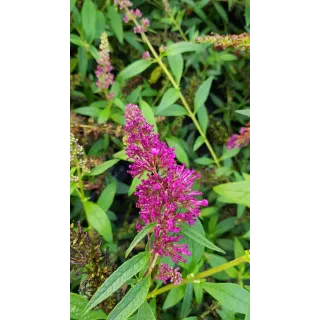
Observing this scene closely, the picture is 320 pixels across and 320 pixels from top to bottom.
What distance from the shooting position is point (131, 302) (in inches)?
22.6

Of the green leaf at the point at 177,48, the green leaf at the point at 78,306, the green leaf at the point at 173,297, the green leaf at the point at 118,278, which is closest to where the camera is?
the green leaf at the point at 118,278

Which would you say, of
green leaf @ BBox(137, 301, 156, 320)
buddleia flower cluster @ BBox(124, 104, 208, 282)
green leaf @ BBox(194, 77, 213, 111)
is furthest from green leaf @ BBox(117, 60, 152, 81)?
green leaf @ BBox(137, 301, 156, 320)

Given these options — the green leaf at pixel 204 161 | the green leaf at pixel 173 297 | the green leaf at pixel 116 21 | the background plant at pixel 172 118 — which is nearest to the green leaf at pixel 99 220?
the background plant at pixel 172 118

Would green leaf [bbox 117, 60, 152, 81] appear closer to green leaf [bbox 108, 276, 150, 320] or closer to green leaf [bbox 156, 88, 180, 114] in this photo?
green leaf [bbox 156, 88, 180, 114]

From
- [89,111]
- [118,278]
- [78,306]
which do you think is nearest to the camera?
[118,278]

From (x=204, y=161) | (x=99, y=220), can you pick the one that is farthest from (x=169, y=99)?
(x=99, y=220)

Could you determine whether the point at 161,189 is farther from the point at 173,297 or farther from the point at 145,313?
the point at 173,297

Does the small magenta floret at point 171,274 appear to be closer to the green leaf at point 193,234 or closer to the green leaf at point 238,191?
the green leaf at point 193,234

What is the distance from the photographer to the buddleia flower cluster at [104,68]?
0.78 m

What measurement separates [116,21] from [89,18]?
0.06 metres

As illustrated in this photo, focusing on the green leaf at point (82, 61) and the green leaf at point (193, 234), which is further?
the green leaf at point (82, 61)

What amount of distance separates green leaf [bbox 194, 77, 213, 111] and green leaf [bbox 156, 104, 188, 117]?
0.03m

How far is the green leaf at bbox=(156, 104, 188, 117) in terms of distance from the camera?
2.89 ft

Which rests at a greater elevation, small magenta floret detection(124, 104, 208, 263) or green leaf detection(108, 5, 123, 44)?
green leaf detection(108, 5, 123, 44)
